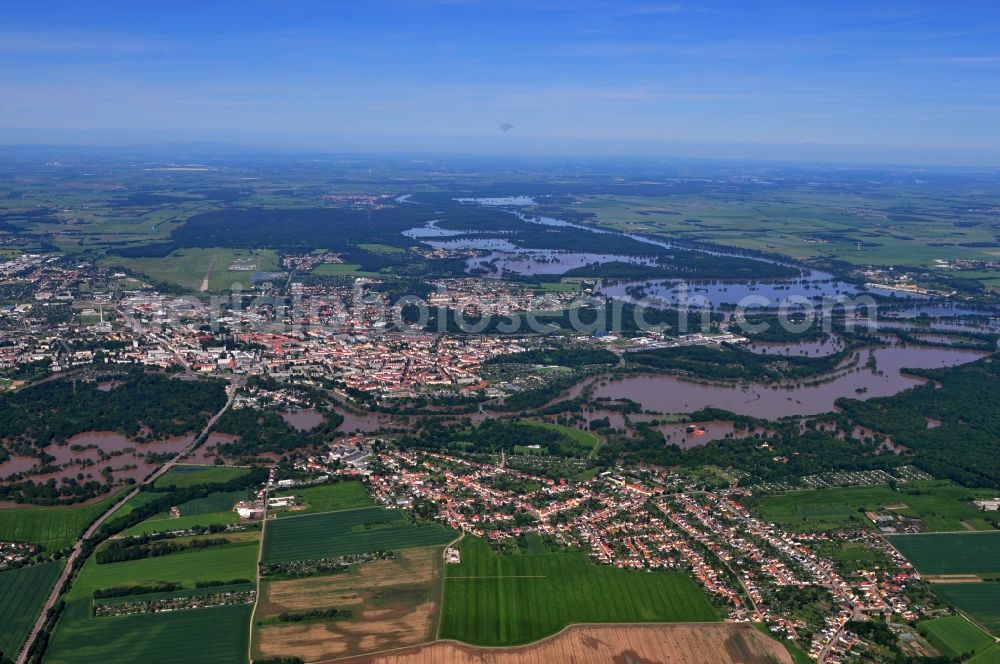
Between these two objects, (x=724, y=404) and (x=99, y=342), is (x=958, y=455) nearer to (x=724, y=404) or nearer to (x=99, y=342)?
(x=724, y=404)

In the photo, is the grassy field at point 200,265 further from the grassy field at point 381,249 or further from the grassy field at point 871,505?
the grassy field at point 871,505

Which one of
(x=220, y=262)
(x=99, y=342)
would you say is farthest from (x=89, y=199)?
(x=99, y=342)

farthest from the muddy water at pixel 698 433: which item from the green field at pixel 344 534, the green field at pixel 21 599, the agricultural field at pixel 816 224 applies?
the agricultural field at pixel 816 224

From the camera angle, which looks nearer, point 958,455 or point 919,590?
point 919,590

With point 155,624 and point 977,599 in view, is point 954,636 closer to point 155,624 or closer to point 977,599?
point 977,599

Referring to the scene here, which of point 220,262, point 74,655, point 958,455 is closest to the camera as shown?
point 74,655

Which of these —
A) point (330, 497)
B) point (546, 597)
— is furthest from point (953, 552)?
point (330, 497)
